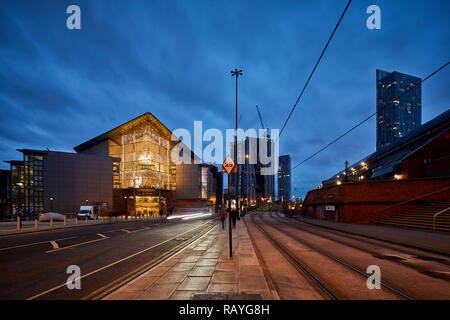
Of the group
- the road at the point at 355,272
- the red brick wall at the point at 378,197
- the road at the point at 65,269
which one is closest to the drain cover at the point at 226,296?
the road at the point at 355,272

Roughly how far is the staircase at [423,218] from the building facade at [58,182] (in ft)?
194

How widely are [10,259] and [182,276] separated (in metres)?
7.61

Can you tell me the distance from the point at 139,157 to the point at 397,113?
7995 inches

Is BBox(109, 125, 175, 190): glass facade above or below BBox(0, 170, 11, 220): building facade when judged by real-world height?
above

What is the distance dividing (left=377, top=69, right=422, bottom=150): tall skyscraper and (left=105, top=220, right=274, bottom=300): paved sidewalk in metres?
202

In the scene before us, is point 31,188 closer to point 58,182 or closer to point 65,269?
point 58,182

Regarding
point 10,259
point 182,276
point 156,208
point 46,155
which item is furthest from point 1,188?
point 182,276

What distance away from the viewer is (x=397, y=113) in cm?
17825

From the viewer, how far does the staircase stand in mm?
15730

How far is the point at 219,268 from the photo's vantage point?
23.2 feet

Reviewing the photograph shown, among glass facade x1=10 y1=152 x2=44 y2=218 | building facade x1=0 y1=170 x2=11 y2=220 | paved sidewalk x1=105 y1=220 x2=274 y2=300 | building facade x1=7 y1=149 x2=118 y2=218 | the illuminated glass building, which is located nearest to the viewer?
paved sidewalk x1=105 y1=220 x2=274 y2=300
